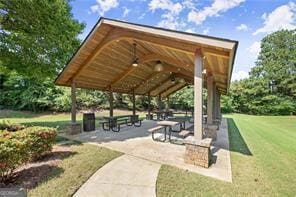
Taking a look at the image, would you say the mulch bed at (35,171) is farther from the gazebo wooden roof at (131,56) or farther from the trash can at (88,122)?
the trash can at (88,122)

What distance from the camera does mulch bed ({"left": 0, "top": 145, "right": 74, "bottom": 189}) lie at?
4121mm

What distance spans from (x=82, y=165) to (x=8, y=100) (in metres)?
25.9

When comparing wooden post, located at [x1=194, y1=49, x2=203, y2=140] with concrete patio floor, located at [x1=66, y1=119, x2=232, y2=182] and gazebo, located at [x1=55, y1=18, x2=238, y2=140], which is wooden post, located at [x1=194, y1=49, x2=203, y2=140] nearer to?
gazebo, located at [x1=55, y1=18, x2=238, y2=140]

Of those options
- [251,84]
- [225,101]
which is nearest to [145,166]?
[225,101]

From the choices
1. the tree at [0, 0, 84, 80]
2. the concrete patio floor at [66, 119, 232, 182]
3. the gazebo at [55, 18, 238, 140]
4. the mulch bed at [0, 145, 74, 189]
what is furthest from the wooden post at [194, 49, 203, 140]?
the tree at [0, 0, 84, 80]

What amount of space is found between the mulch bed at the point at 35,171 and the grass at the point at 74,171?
14 cm

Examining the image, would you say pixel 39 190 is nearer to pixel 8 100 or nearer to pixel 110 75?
pixel 110 75

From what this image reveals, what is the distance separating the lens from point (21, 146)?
4316 millimetres

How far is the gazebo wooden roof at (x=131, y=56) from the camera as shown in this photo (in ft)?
18.1

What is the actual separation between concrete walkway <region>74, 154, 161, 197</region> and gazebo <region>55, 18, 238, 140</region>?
165 cm

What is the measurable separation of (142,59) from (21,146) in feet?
20.5

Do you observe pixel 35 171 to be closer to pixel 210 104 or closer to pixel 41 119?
pixel 210 104

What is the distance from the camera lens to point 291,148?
7.98 metres

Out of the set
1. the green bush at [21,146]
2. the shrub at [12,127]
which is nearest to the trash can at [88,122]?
the shrub at [12,127]
